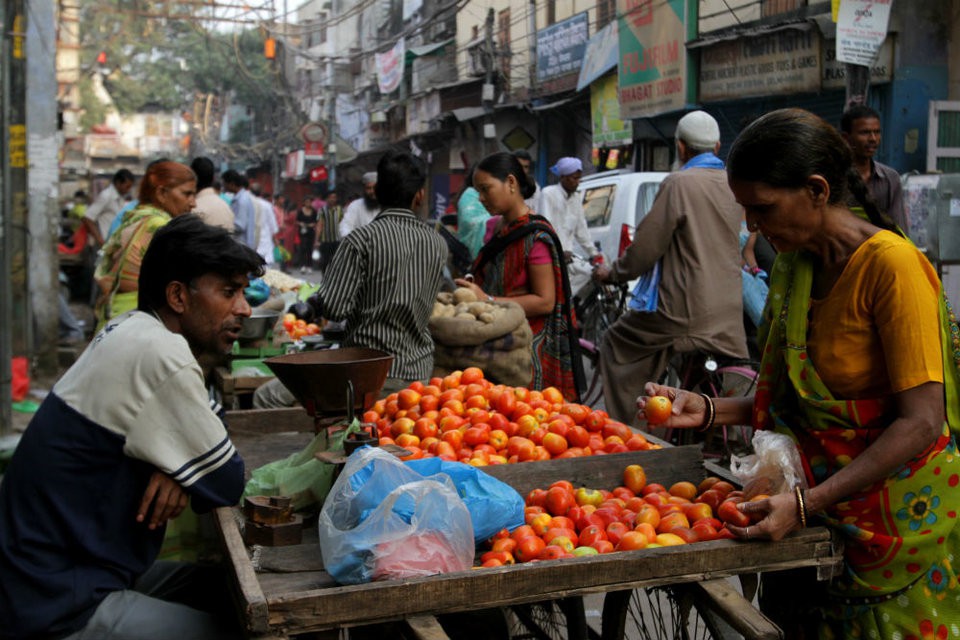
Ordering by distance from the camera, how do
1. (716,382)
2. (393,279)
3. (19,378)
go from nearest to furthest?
(393,279)
(716,382)
(19,378)

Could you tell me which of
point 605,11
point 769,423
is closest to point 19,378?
point 769,423

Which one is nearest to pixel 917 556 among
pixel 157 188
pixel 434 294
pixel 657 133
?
pixel 434 294

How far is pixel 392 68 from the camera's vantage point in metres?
29.5

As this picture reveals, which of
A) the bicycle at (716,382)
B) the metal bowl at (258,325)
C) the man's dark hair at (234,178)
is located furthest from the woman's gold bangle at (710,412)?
the man's dark hair at (234,178)

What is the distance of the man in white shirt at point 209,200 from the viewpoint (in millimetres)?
8602

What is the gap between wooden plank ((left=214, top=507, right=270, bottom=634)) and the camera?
199cm

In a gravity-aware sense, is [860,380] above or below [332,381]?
above

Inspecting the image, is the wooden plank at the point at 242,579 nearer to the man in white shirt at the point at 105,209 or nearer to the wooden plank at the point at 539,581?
the wooden plank at the point at 539,581

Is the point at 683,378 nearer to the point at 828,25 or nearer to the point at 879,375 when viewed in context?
the point at 879,375

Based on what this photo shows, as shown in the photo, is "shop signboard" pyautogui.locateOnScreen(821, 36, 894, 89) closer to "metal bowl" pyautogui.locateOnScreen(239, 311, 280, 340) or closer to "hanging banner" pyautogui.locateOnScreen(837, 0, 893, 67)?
"hanging banner" pyautogui.locateOnScreen(837, 0, 893, 67)

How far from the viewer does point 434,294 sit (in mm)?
4715

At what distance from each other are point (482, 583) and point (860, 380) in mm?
934

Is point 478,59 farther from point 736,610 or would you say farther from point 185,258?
point 736,610

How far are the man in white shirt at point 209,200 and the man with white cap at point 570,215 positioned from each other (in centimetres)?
328
